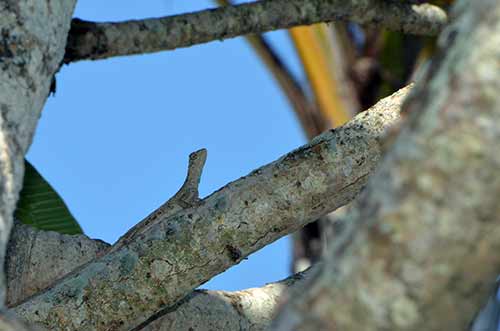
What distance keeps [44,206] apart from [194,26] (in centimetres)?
60

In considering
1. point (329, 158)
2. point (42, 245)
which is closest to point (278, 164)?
point (329, 158)

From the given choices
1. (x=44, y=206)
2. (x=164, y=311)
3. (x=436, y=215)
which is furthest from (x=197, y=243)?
(x=436, y=215)

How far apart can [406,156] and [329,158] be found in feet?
3.57

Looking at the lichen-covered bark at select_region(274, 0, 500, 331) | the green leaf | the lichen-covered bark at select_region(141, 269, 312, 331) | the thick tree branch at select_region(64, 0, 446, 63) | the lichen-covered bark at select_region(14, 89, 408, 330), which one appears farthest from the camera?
the thick tree branch at select_region(64, 0, 446, 63)

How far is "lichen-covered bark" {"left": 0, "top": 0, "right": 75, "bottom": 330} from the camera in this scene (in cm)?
115

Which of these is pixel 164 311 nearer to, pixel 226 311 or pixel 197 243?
pixel 226 311

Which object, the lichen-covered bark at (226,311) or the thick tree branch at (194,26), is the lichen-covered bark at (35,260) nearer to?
the lichen-covered bark at (226,311)

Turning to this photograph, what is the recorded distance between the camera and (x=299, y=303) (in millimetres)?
936

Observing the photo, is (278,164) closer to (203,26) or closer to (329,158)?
(329,158)

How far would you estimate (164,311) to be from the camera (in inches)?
85.9

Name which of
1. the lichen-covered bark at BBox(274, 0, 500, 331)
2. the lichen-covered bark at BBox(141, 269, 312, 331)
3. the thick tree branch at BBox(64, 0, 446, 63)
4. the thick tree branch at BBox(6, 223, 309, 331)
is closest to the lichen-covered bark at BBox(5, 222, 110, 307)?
the thick tree branch at BBox(6, 223, 309, 331)

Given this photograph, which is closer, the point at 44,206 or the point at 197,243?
the point at 197,243

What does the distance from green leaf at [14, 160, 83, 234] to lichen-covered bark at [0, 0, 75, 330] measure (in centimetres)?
115

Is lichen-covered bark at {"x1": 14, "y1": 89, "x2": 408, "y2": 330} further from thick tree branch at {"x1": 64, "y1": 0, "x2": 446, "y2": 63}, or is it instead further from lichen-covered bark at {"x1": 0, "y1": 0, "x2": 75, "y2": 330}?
thick tree branch at {"x1": 64, "y1": 0, "x2": 446, "y2": 63}
